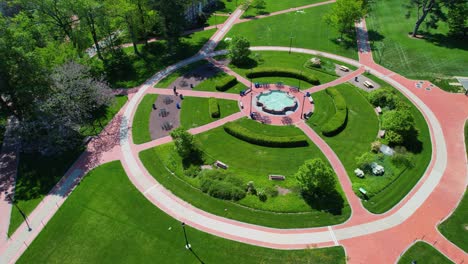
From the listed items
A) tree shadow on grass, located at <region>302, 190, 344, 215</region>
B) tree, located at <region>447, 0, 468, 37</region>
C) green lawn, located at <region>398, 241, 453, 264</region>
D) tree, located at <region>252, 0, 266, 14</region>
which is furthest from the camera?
tree, located at <region>252, 0, 266, 14</region>

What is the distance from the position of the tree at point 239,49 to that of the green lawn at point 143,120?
21.1 metres

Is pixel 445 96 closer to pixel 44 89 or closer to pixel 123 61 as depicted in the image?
pixel 123 61

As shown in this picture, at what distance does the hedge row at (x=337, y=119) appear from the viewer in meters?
54.8

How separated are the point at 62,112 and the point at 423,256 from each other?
57.0m

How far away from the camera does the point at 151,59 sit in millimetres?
79125

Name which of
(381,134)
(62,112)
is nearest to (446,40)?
(381,134)

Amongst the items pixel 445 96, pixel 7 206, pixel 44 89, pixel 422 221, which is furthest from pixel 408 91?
pixel 7 206

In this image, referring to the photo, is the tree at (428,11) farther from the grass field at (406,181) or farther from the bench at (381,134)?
the bench at (381,134)

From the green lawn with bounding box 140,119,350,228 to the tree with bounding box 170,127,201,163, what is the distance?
58.7 inches

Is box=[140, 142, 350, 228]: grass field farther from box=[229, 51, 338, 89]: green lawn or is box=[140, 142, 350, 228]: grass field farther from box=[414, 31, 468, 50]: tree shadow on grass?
box=[414, 31, 468, 50]: tree shadow on grass

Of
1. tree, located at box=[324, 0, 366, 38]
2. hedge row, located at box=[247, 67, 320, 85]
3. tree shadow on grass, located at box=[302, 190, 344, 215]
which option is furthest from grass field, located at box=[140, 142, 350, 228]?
tree, located at box=[324, 0, 366, 38]

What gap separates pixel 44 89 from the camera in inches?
2100

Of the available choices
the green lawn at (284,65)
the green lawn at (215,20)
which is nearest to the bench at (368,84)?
the green lawn at (284,65)

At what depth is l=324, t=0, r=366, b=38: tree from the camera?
79.7 meters
